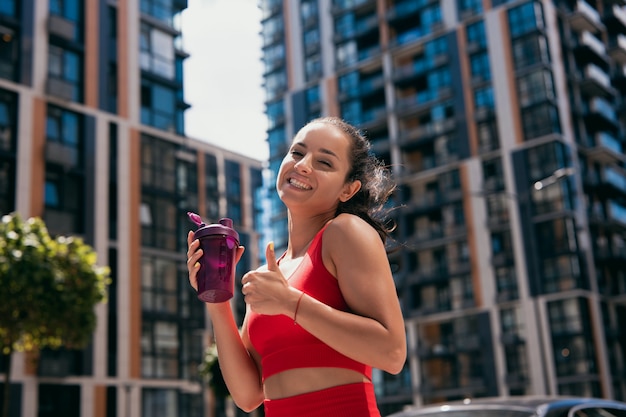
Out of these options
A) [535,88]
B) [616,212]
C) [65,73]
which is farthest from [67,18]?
[616,212]

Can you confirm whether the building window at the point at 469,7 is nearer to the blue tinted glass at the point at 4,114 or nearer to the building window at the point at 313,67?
the building window at the point at 313,67

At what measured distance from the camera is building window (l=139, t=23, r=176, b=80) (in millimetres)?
40094

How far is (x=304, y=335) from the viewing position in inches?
98.3

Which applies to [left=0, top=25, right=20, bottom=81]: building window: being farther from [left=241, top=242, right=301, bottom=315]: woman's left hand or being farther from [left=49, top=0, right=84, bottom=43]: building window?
[left=241, top=242, right=301, bottom=315]: woman's left hand

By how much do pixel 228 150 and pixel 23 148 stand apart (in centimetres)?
4511

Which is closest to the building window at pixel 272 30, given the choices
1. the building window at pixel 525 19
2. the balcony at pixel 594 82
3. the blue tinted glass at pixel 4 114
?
the building window at pixel 525 19

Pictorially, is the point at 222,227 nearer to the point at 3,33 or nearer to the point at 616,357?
the point at 3,33

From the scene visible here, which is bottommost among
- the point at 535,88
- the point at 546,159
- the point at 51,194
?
the point at 51,194

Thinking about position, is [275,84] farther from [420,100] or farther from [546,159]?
[546,159]

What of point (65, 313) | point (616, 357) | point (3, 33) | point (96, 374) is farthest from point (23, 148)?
point (616, 357)

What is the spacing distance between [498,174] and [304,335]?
58887mm

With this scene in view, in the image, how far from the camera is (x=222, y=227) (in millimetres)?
2523

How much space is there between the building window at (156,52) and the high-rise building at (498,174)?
22.3m

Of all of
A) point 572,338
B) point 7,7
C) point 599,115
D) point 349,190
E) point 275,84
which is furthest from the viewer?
point 275,84
